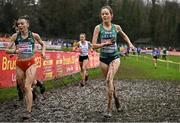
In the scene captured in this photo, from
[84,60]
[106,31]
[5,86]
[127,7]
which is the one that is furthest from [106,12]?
[127,7]

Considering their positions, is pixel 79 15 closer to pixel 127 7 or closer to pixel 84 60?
Result: pixel 127 7

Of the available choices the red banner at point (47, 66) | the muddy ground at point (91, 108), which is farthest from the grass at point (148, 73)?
the muddy ground at point (91, 108)

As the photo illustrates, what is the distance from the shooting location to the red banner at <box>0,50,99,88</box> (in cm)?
1645

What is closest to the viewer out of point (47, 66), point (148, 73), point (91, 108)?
point (91, 108)

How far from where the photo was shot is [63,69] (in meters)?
25.3

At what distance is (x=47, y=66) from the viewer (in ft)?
71.5

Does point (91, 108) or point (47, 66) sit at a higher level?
point (47, 66)

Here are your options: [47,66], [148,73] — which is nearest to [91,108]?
[47,66]

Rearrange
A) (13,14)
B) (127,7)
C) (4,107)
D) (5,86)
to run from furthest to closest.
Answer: (127,7), (13,14), (5,86), (4,107)

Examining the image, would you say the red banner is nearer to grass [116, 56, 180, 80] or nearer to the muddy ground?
the muddy ground

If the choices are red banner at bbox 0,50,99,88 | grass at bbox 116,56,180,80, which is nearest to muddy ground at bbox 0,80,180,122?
red banner at bbox 0,50,99,88

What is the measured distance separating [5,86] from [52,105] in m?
4.31

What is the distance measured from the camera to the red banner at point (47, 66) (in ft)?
54.0

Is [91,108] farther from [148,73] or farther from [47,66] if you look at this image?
[148,73]
